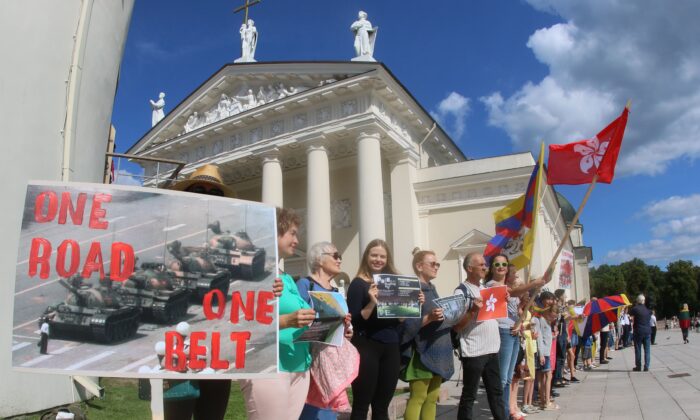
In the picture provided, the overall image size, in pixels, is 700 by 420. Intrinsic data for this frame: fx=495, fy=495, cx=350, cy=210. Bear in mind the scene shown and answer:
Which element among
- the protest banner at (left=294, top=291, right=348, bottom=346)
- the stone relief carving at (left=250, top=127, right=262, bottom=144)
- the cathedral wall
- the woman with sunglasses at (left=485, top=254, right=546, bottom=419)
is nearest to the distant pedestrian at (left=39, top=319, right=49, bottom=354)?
the protest banner at (left=294, top=291, right=348, bottom=346)

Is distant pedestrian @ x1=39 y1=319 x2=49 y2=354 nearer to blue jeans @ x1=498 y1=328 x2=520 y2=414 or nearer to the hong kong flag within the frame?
blue jeans @ x1=498 y1=328 x2=520 y2=414

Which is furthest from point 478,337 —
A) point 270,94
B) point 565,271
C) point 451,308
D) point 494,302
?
point 270,94

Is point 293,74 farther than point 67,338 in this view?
Yes

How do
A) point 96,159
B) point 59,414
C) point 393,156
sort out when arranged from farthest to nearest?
1. point 393,156
2. point 96,159
3. point 59,414

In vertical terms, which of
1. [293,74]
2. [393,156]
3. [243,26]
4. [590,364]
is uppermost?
[243,26]

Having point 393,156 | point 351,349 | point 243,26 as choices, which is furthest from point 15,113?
point 243,26

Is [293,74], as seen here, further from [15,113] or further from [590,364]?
[15,113]

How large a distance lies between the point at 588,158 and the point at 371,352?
414 cm

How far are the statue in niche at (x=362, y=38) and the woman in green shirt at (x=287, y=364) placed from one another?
21126 mm

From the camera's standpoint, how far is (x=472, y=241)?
71.5 ft

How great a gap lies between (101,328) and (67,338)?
146mm

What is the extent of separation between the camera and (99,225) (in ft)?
7.89

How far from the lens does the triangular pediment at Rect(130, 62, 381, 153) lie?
22.9 metres

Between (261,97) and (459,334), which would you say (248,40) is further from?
(459,334)
